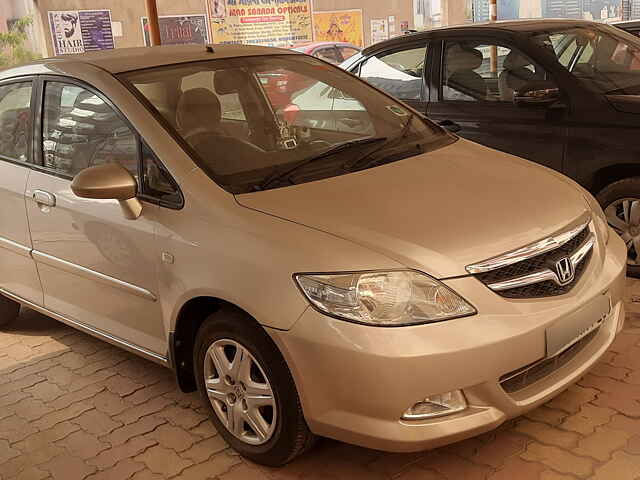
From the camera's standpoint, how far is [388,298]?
239cm

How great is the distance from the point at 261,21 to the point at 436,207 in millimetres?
8605

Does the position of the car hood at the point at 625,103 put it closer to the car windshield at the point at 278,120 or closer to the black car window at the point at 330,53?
the car windshield at the point at 278,120

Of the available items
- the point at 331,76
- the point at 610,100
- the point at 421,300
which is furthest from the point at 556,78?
the point at 421,300

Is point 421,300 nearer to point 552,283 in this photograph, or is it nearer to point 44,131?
point 552,283

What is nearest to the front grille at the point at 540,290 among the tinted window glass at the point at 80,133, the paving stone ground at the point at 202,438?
the paving stone ground at the point at 202,438

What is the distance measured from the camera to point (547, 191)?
2963 mm

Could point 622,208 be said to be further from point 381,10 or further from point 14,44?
point 381,10

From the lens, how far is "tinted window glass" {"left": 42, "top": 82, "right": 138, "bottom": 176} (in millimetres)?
3121

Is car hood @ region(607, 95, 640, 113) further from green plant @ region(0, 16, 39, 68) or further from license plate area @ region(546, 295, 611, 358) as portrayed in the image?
green plant @ region(0, 16, 39, 68)

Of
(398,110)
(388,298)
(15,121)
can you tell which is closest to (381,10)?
(398,110)

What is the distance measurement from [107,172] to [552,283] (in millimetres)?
1691

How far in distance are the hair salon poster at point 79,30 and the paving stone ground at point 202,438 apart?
619cm

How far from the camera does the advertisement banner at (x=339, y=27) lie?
37.7 ft

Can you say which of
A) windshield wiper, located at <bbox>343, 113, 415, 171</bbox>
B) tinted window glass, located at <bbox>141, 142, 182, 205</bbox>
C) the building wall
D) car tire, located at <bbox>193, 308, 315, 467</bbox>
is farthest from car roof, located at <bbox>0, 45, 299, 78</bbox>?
the building wall
